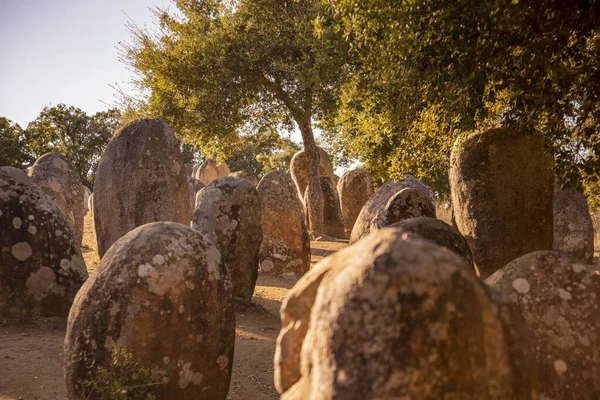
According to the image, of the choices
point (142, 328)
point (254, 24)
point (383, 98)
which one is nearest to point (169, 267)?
point (142, 328)

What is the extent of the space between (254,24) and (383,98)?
14.0 m

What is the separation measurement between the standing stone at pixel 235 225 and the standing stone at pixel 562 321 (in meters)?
6.98

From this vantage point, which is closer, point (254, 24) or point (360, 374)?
point (360, 374)

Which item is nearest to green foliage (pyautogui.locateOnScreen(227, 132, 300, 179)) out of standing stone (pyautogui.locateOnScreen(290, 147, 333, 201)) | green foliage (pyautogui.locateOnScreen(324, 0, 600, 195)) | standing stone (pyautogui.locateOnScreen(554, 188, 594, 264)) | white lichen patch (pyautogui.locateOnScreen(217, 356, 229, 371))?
standing stone (pyautogui.locateOnScreen(290, 147, 333, 201))

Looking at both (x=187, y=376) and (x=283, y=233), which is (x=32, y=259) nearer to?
(x=187, y=376)

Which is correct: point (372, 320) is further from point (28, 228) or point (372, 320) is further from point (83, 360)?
point (28, 228)

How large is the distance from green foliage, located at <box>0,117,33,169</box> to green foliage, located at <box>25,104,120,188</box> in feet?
6.03

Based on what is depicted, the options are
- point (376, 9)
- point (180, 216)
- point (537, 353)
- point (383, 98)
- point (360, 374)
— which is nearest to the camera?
point (360, 374)

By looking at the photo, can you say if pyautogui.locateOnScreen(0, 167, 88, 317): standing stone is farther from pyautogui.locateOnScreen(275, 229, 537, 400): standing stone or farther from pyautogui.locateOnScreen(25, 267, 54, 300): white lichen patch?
pyautogui.locateOnScreen(275, 229, 537, 400): standing stone

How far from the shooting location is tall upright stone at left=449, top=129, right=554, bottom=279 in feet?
30.2

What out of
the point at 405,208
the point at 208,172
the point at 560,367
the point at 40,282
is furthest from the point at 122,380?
the point at 208,172

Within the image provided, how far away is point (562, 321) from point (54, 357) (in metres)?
6.06

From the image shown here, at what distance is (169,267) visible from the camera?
15.9 ft

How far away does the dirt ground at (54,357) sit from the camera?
6.37 meters
